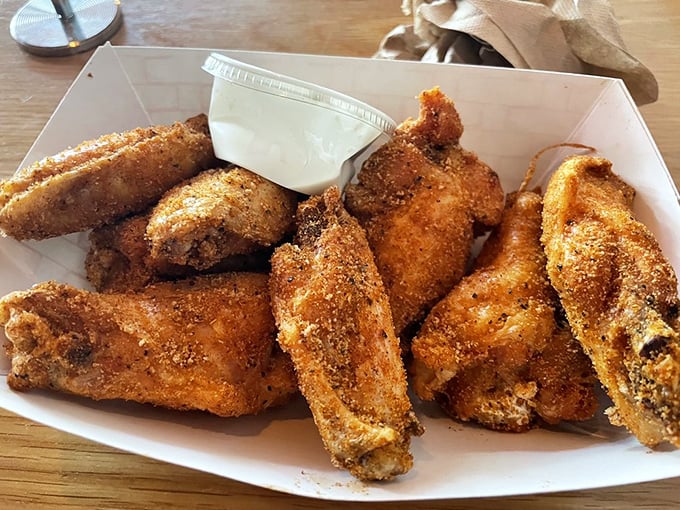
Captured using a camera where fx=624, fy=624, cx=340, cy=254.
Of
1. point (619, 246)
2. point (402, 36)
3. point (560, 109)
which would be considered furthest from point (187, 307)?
point (402, 36)

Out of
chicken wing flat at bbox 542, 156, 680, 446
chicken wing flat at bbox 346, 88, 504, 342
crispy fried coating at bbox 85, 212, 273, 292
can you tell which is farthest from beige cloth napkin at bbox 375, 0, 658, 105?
crispy fried coating at bbox 85, 212, 273, 292

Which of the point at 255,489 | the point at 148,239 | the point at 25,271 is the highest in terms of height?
the point at 148,239

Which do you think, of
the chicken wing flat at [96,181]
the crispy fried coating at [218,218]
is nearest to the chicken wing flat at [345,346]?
the crispy fried coating at [218,218]

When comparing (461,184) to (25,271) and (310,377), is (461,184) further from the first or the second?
(25,271)

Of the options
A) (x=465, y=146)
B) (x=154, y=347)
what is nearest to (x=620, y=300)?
(x=465, y=146)

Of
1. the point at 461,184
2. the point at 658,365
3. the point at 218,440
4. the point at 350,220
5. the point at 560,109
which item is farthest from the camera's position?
the point at 560,109

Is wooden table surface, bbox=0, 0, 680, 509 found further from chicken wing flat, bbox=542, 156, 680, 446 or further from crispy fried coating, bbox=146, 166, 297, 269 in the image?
crispy fried coating, bbox=146, 166, 297, 269
